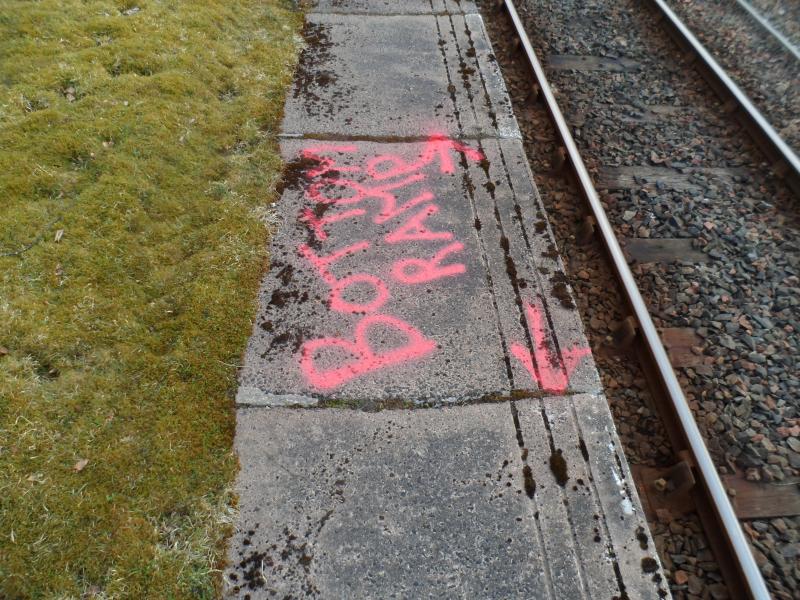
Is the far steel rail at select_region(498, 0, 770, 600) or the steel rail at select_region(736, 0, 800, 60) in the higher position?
the steel rail at select_region(736, 0, 800, 60)

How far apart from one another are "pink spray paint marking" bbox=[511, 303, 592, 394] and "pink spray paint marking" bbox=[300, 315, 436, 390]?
0.57 m

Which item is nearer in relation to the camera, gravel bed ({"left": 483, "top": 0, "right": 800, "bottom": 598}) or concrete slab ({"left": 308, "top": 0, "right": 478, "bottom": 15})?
gravel bed ({"left": 483, "top": 0, "right": 800, "bottom": 598})

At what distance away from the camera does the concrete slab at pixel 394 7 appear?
6312mm

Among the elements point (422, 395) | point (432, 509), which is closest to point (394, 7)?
point (422, 395)

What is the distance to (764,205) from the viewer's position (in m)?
4.16

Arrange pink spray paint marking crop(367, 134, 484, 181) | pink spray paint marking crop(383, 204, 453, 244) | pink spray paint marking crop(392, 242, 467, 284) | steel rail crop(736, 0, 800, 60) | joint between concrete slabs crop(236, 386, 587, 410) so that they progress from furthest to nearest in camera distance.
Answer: steel rail crop(736, 0, 800, 60), pink spray paint marking crop(367, 134, 484, 181), pink spray paint marking crop(383, 204, 453, 244), pink spray paint marking crop(392, 242, 467, 284), joint between concrete slabs crop(236, 386, 587, 410)

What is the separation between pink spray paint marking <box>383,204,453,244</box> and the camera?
378cm

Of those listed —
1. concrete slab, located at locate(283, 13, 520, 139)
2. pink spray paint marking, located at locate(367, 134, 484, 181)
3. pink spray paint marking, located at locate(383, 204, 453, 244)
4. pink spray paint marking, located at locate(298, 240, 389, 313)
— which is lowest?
pink spray paint marking, located at locate(298, 240, 389, 313)

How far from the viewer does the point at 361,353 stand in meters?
3.14

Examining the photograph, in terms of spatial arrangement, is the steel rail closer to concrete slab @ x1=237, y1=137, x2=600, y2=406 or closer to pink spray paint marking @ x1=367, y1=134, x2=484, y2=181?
concrete slab @ x1=237, y1=137, x2=600, y2=406

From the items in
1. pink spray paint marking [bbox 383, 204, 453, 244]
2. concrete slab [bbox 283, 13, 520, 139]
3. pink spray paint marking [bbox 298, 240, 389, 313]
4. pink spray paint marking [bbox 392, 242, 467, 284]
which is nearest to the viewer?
pink spray paint marking [bbox 298, 240, 389, 313]

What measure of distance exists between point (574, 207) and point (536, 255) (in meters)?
0.74

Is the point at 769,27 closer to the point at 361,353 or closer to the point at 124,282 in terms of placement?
the point at 361,353

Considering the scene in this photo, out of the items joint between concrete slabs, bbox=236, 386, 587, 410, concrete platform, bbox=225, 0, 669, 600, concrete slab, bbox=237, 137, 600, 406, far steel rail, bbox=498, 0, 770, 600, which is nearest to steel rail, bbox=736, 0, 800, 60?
far steel rail, bbox=498, 0, 770, 600
